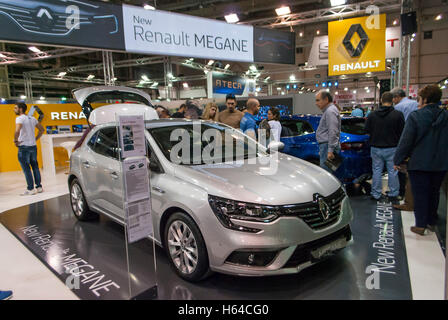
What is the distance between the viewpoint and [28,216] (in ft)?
15.1

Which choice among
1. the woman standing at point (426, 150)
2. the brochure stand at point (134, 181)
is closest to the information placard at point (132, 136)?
the brochure stand at point (134, 181)

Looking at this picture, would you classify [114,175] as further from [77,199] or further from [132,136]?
[77,199]

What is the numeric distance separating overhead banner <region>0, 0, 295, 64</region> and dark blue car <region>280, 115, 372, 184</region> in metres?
2.42

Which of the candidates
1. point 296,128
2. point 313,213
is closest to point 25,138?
point 296,128

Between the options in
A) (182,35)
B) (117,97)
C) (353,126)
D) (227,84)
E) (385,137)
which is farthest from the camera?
(227,84)

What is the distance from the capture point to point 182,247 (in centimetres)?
250

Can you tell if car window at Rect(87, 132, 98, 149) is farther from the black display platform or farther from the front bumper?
the front bumper

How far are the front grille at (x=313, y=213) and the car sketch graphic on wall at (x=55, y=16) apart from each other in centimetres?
488

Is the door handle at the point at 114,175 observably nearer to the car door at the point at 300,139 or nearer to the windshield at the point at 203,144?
the windshield at the point at 203,144

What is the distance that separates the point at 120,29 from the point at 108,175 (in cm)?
345

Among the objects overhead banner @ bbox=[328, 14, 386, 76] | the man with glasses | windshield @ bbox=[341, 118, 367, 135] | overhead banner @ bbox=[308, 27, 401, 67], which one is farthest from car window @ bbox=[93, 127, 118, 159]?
overhead banner @ bbox=[308, 27, 401, 67]

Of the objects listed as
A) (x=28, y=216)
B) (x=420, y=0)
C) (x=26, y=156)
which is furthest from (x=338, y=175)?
(x=420, y=0)

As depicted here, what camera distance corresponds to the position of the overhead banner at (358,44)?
8875 millimetres
